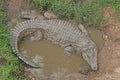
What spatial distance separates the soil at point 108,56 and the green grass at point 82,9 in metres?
0.12

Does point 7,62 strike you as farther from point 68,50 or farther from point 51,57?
point 68,50

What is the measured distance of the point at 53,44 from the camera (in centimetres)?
682

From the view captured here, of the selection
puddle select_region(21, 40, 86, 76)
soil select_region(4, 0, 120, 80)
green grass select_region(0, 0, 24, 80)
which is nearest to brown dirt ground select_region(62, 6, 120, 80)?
soil select_region(4, 0, 120, 80)

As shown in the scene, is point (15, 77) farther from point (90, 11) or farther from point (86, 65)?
point (90, 11)

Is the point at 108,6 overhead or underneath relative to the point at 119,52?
overhead

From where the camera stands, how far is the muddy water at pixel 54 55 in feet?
21.2

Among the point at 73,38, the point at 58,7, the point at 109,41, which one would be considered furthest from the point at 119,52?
the point at 58,7

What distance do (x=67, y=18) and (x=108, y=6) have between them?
2.62 feet

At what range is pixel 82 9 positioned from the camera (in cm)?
684

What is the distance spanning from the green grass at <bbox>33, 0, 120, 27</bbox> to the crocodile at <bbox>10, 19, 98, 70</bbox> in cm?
15

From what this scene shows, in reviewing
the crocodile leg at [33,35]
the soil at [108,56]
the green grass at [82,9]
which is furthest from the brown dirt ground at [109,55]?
the crocodile leg at [33,35]

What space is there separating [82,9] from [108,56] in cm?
100

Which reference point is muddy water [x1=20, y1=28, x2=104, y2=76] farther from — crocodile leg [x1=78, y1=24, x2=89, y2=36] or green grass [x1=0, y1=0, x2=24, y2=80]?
green grass [x1=0, y1=0, x2=24, y2=80]

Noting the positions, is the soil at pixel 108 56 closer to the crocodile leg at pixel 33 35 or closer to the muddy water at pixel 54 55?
the muddy water at pixel 54 55
